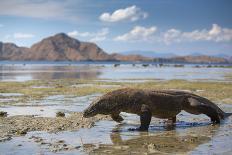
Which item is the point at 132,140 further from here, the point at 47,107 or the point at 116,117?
the point at 47,107

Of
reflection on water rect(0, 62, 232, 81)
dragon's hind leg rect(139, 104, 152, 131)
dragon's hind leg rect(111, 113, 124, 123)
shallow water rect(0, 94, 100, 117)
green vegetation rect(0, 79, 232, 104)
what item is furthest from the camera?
reflection on water rect(0, 62, 232, 81)

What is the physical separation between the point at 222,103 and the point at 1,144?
14.4m

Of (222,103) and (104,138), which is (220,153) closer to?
(104,138)

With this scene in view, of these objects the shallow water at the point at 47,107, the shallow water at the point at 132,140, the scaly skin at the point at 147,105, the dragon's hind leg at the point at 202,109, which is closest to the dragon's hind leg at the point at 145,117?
the scaly skin at the point at 147,105

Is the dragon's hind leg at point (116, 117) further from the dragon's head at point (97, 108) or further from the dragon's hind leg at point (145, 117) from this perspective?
the dragon's hind leg at point (145, 117)

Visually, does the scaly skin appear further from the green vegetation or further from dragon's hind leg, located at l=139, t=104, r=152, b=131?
the green vegetation

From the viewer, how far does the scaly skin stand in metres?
16.0

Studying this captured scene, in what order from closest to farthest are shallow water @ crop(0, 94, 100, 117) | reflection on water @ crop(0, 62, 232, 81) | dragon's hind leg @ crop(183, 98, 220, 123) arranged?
dragon's hind leg @ crop(183, 98, 220, 123)
shallow water @ crop(0, 94, 100, 117)
reflection on water @ crop(0, 62, 232, 81)

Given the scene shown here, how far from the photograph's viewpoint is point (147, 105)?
52.7 feet

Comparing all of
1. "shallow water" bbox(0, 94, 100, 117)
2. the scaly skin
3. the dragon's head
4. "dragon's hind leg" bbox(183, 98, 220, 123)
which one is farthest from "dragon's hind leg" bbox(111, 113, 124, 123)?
"shallow water" bbox(0, 94, 100, 117)

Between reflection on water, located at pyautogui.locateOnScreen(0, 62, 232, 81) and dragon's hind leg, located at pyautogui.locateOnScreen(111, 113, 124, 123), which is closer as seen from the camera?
dragon's hind leg, located at pyautogui.locateOnScreen(111, 113, 124, 123)

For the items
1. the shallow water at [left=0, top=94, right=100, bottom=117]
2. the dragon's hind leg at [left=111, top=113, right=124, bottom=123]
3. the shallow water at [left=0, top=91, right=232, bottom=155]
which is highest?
the dragon's hind leg at [left=111, top=113, right=124, bottom=123]

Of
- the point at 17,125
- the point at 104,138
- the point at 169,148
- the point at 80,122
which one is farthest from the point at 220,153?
the point at 17,125

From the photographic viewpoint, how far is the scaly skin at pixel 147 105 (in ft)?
52.3
